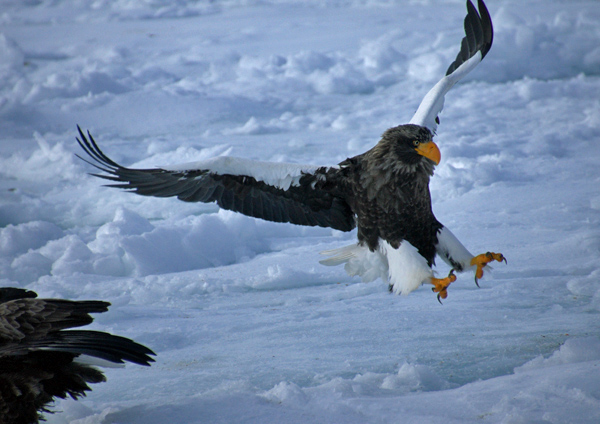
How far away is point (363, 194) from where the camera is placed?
348 centimetres

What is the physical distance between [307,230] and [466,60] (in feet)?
6.72

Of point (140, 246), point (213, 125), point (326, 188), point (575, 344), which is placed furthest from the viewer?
point (213, 125)

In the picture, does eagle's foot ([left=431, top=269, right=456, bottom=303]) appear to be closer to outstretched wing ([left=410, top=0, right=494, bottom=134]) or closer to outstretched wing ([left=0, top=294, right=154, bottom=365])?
outstretched wing ([left=410, top=0, right=494, bottom=134])

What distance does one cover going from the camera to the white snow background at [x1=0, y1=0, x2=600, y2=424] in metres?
2.43

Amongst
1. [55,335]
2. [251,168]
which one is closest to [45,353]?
[55,335]

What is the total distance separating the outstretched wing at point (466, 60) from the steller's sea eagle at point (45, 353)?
2.51 metres

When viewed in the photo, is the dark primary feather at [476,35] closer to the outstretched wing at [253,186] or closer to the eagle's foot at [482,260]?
the outstretched wing at [253,186]

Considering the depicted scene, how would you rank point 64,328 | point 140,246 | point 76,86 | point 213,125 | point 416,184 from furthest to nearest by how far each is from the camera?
point 76,86 → point 213,125 → point 140,246 → point 416,184 → point 64,328

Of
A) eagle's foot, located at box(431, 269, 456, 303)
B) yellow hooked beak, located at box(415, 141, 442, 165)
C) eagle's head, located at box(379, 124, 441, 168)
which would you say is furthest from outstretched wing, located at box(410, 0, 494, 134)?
eagle's foot, located at box(431, 269, 456, 303)

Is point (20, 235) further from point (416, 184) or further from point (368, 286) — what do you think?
point (416, 184)

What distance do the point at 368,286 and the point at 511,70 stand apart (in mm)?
7804

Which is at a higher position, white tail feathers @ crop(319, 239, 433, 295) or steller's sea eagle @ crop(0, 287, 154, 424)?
white tail feathers @ crop(319, 239, 433, 295)

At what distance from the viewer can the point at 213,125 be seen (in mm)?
9000

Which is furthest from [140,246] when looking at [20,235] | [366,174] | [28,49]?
[28,49]
